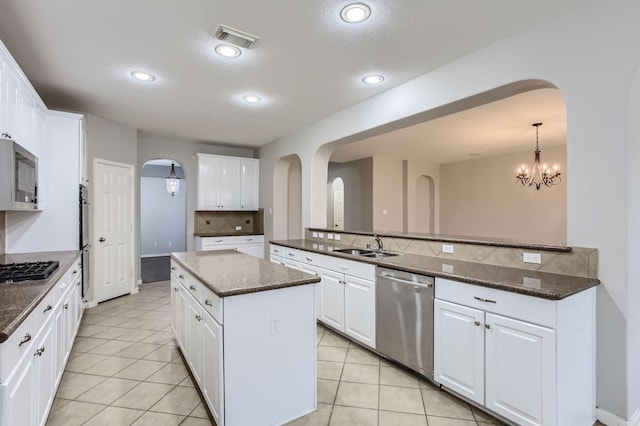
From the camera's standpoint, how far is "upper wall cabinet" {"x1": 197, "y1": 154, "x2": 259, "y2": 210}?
5895mm

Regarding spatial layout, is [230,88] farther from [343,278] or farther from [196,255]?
[343,278]

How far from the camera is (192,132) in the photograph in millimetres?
5238

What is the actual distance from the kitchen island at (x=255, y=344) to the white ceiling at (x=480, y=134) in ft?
10.8

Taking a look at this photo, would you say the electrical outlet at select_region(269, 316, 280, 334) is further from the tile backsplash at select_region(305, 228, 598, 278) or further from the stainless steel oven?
the stainless steel oven

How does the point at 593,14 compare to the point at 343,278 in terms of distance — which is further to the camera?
the point at 343,278

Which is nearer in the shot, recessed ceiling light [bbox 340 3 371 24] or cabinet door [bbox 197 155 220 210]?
recessed ceiling light [bbox 340 3 371 24]

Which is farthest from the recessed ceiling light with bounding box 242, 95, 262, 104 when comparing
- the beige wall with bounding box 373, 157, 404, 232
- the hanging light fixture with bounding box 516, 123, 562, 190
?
the hanging light fixture with bounding box 516, 123, 562, 190

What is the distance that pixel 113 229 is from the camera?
4699mm

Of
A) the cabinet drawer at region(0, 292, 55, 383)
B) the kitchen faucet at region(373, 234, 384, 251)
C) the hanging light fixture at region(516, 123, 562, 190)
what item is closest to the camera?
the cabinet drawer at region(0, 292, 55, 383)

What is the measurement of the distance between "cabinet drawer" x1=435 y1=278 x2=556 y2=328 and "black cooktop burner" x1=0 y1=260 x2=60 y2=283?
262 cm

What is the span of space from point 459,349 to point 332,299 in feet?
4.83

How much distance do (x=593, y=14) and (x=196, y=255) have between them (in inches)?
137

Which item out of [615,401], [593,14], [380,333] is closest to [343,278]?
[380,333]

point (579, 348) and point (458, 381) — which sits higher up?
point (579, 348)
